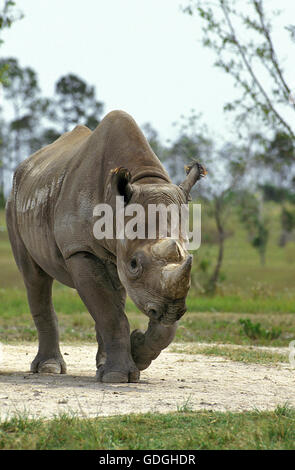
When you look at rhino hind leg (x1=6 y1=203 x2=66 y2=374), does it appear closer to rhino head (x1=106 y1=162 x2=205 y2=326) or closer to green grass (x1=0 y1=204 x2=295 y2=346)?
rhino head (x1=106 y1=162 x2=205 y2=326)

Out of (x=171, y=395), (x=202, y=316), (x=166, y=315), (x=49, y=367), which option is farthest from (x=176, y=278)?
(x=202, y=316)

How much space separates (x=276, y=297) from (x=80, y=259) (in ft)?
31.7

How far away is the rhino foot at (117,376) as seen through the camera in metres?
5.72

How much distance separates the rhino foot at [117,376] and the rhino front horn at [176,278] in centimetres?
110

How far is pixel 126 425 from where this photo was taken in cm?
417

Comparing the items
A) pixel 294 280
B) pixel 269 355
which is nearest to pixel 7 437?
pixel 269 355

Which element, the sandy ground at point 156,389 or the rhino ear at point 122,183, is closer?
the sandy ground at point 156,389

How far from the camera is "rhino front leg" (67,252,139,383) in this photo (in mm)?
5783

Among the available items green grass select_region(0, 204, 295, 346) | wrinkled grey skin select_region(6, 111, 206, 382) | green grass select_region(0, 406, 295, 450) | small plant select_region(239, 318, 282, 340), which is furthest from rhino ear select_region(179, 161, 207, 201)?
small plant select_region(239, 318, 282, 340)

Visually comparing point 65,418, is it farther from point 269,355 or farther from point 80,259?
A: point 269,355

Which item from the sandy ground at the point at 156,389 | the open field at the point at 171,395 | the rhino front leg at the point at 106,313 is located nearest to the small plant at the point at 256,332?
the open field at the point at 171,395

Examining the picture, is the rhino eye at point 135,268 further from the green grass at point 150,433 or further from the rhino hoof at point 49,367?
the rhino hoof at point 49,367

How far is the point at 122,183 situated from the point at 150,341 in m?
1.26
